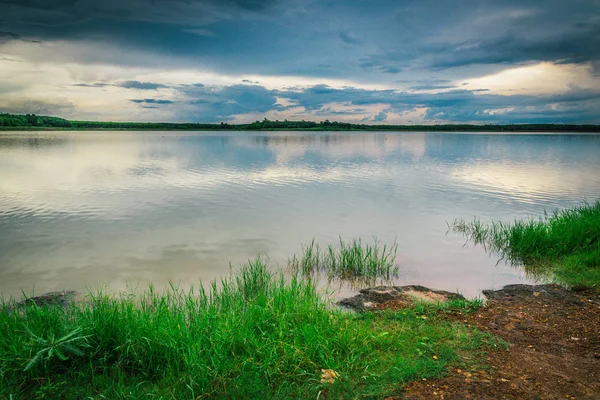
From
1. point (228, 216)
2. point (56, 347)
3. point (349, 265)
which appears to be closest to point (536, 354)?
point (349, 265)

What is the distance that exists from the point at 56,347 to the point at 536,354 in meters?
6.33

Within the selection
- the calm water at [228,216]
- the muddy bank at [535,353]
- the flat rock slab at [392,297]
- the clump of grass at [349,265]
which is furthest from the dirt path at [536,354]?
the clump of grass at [349,265]

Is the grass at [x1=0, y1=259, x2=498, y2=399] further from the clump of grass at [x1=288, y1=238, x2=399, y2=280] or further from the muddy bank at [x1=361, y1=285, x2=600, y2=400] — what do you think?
the clump of grass at [x1=288, y1=238, x2=399, y2=280]

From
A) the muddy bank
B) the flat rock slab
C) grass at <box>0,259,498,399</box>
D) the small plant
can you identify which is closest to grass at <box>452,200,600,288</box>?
the muddy bank

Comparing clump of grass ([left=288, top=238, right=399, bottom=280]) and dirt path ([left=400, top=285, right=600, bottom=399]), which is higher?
dirt path ([left=400, top=285, right=600, bottom=399])

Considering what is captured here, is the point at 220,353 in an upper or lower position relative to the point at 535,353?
upper

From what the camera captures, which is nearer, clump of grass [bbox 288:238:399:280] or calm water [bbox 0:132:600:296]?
clump of grass [bbox 288:238:399:280]

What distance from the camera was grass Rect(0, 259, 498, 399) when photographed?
4461 millimetres

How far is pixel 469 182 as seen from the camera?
2647 centimetres

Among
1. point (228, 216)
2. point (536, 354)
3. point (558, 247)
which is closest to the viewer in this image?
point (536, 354)

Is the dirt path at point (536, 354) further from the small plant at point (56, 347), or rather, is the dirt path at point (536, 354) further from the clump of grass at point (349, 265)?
the small plant at point (56, 347)

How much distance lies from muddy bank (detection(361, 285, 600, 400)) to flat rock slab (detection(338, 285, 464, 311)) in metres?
0.22

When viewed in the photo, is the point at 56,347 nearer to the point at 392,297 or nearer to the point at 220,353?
the point at 220,353

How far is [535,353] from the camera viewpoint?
5332mm
